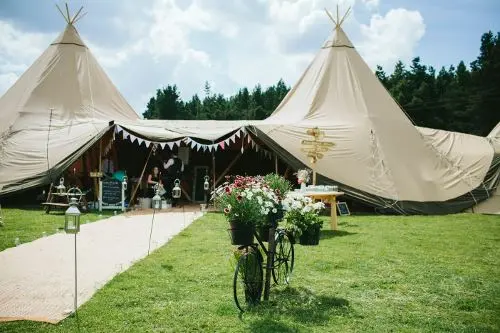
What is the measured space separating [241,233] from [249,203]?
0.28 meters

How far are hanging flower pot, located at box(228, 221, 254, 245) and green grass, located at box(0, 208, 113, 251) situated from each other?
4.23 m

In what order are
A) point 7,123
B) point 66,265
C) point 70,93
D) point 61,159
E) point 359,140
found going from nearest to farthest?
point 66,265, point 61,159, point 359,140, point 7,123, point 70,93

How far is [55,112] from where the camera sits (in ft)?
45.6

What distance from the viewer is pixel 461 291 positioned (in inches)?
196

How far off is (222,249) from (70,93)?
989 centimetres

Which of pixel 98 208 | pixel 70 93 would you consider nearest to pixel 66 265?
pixel 98 208

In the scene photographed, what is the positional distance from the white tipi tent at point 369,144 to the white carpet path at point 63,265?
4.72 metres

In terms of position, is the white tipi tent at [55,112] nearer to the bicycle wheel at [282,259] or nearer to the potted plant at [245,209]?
the bicycle wheel at [282,259]

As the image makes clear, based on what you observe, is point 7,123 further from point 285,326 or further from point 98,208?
point 285,326

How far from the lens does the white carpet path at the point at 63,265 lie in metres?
4.30

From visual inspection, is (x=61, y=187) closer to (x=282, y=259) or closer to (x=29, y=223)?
(x=29, y=223)

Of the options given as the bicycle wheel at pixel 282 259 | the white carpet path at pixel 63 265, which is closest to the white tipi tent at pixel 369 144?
the white carpet path at pixel 63 265

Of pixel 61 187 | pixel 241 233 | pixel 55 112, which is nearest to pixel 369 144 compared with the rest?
pixel 61 187

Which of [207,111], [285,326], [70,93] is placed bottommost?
[285,326]
